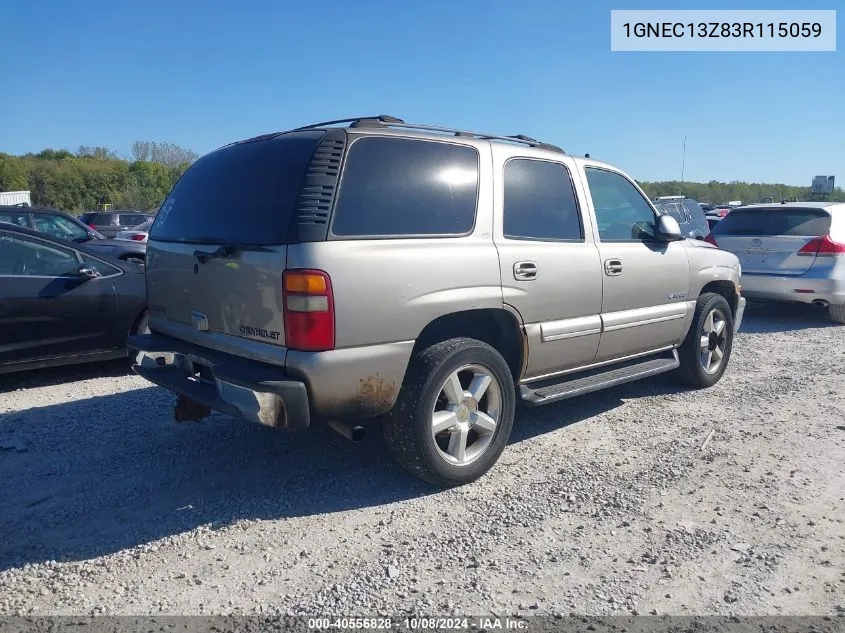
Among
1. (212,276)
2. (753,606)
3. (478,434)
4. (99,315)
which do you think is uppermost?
(212,276)

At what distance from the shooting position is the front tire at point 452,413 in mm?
3475

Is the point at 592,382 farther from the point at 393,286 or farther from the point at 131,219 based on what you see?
the point at 131,219

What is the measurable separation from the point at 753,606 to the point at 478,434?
1660mm

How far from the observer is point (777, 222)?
30.0 ft

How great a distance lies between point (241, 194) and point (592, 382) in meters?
2.57

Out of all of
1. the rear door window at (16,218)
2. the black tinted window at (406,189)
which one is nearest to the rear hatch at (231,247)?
the black tinted window at (406,189)

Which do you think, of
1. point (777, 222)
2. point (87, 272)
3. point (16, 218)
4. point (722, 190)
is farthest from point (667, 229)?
point (722, 190)

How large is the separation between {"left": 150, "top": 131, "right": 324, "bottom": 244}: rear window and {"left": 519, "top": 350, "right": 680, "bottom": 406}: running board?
186 centimetres

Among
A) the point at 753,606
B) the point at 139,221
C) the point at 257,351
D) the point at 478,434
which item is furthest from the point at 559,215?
the point at 139,221

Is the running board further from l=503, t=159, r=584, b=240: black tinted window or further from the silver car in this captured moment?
the silver car

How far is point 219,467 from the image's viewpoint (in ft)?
13.2

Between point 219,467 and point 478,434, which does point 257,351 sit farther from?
point 478,434

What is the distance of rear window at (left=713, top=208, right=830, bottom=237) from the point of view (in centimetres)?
884

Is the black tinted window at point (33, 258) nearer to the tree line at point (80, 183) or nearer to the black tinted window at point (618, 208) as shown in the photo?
the black tinted window at point (618, 208)
